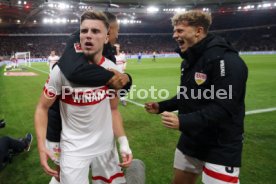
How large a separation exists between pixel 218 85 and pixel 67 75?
1.33m

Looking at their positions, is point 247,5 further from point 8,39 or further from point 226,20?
point 8,39

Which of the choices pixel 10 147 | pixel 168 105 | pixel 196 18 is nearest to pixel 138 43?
pixel 10 147

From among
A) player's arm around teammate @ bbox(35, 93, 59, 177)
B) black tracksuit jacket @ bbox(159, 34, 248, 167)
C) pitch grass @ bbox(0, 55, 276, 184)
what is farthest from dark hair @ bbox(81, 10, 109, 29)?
pitch grass @ bbox(0, 55, 276, 184)

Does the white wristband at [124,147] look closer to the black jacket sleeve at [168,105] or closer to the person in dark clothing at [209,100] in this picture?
the person in dark clothing at [209,100]

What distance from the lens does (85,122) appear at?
2697 millimetres

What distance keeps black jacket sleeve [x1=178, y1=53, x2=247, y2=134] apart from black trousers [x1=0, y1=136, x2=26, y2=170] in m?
3.56

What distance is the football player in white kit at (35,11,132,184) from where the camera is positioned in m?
2.58

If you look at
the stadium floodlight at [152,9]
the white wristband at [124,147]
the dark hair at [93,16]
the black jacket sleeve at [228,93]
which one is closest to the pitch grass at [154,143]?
the white wristband at [124,147]

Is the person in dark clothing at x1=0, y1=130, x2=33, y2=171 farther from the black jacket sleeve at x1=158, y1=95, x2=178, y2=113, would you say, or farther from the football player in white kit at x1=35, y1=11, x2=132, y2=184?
the black jacket sleeve at x1=158, y1=95, x2=178, y2=113

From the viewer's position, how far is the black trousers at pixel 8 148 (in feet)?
16.0

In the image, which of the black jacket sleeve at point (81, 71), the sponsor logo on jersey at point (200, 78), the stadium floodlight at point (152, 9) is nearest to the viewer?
the black jacket sleeve at point (81, 71)

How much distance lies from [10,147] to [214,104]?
171 inches

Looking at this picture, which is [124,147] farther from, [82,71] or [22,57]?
[22,57]

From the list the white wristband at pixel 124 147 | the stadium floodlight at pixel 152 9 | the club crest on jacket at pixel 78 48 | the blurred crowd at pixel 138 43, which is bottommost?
the white wristband at pixel 124 147
